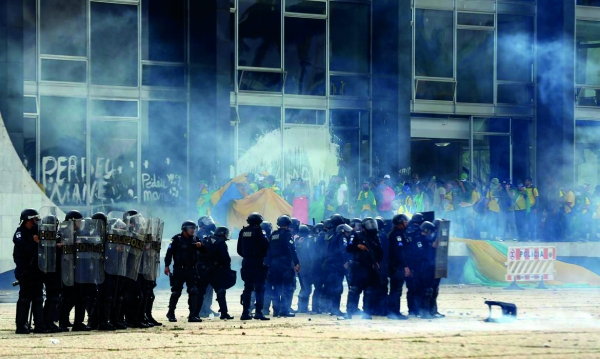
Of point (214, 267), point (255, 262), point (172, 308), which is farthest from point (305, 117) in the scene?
point (172, 308)

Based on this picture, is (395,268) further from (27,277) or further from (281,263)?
(27,277)

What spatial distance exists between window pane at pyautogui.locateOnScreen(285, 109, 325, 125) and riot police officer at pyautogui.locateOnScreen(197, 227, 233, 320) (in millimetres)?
13699

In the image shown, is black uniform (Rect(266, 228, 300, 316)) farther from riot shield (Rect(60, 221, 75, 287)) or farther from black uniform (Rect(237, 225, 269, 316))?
riot shield (Rect(60, 221, 75, 287))

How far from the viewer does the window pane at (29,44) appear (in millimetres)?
30047

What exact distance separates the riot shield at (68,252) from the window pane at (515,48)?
69.2 ft

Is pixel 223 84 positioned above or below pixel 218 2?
below

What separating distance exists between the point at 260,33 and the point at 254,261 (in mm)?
14301

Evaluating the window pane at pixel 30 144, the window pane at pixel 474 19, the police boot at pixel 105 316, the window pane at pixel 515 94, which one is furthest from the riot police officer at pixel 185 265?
the window pane at pixel 515 94

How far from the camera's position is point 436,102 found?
116 feet

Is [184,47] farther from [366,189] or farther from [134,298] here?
[134,298]

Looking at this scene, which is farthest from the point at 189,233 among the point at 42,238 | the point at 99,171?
the point at 99,171

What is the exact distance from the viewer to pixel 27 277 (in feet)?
55.9

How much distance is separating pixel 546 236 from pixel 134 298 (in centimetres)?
1554

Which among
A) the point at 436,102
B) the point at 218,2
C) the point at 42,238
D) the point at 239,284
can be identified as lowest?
the point at 239,284
